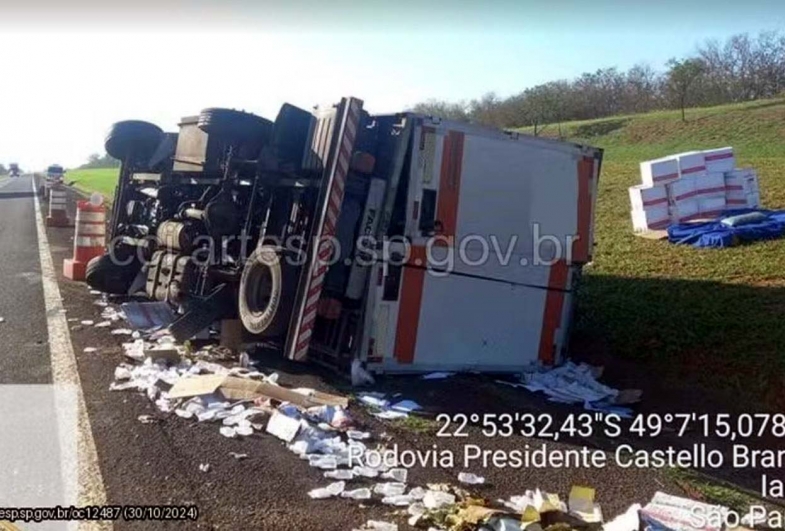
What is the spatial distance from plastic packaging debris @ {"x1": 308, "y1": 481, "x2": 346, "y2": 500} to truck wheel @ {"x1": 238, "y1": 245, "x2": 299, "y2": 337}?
2577mm

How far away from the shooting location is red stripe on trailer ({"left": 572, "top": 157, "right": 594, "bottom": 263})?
23.9 ft

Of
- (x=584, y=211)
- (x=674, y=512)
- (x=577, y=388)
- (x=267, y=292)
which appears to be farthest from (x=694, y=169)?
(x=674, y=512)

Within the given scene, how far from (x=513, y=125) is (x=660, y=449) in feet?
159

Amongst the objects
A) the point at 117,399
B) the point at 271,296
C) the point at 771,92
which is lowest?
the point at 117,399

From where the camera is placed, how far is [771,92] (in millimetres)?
54219

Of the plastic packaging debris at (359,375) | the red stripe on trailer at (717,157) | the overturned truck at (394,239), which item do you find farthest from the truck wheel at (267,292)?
the red stripe on trailer at (717,157)

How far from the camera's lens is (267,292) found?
7.00 meters

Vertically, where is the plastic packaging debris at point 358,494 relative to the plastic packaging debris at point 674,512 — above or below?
below

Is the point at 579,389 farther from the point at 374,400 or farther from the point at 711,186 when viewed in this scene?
the point at 711,186

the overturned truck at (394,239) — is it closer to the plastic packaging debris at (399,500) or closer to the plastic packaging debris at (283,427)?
the plastic packaging debris at (283,427)

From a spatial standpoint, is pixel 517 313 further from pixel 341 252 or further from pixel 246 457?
pixel 246 457

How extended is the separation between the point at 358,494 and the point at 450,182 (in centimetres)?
314

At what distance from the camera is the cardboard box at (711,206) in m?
14.0

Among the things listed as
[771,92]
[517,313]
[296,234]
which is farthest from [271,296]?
[771,92]
